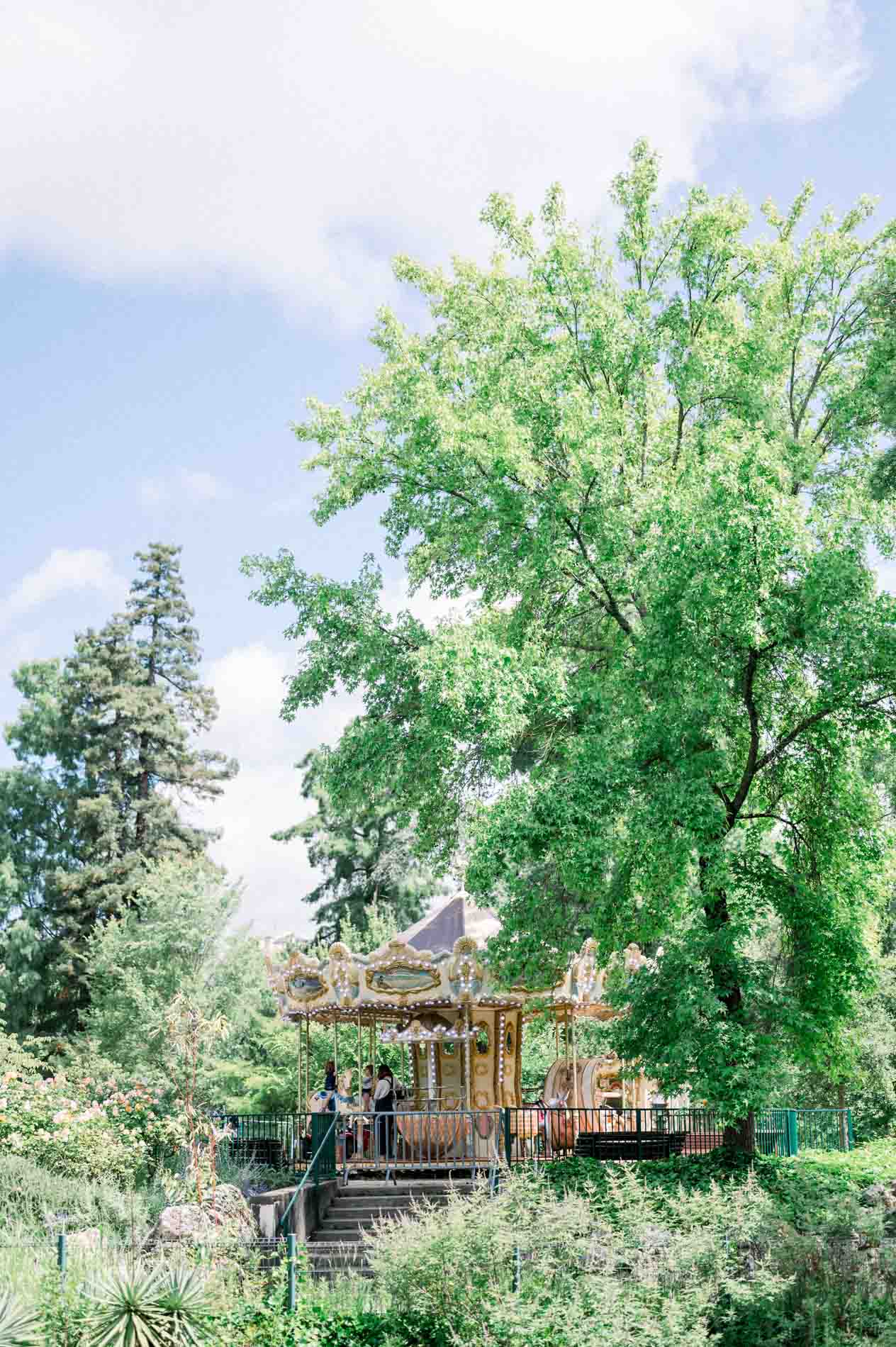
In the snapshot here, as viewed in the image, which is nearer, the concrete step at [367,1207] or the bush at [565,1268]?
the bush at [565,1268]

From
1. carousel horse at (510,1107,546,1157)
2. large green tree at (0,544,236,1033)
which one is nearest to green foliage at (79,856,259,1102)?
large green tree at (0,544,236,1033)

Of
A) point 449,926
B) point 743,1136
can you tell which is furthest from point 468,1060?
point 743,1136

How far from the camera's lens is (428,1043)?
23453mm

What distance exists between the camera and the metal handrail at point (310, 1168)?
53.4 ft

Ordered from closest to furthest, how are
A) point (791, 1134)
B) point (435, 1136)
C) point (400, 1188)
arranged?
1. point (400, 1188)
2. point (435, 1136)
3. point (791, 1134)

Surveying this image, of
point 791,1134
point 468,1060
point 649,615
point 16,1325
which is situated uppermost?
point 649,615

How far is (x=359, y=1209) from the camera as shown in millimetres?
17859

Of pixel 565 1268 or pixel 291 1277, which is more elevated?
pixel 565 1268

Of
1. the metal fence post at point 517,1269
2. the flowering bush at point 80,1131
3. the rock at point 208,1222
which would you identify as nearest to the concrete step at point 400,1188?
the rock at point 208,1222

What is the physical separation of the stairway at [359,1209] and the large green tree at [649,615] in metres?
3.35

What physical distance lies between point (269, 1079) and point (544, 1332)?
27024 mm

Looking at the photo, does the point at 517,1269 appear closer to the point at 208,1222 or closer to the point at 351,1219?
the point at 208,1222

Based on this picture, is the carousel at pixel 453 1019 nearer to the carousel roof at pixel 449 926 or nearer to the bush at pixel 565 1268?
the carousel roof at pixel 449 926

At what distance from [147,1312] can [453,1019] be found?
38.0ft
